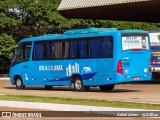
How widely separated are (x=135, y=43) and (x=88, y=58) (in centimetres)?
248

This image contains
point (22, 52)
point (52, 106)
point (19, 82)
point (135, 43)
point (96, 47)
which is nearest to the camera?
point (52, 106)

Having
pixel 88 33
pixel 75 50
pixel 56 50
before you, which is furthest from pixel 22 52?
pixel 88 33

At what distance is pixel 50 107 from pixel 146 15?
28.9 m

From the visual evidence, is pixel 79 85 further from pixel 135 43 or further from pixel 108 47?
pixel 135 43

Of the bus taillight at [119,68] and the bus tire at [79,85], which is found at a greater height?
the bus taillight at [119,68]

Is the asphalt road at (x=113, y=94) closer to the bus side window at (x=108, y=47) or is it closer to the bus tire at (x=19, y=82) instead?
the bus side window at (x=108, y=47)

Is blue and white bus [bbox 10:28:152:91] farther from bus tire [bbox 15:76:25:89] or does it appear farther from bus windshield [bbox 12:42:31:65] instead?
bus tire [bbox 15:76:25:89]

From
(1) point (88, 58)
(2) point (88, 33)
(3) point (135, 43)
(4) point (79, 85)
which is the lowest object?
(4) point (79, 85)

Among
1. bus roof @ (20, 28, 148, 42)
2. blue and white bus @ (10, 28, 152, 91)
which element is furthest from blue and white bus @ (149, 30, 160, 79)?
bus roof @ (20, 28, 148, 42)

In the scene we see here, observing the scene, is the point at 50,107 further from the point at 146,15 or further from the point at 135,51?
the point at 146,15

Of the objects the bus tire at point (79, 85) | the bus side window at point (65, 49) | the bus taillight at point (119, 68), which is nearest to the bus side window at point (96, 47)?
the bus taillight at point (119, 68)

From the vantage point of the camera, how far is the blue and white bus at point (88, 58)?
24.8m

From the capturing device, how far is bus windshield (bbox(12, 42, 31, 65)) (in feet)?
96.7

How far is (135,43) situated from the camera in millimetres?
25281
